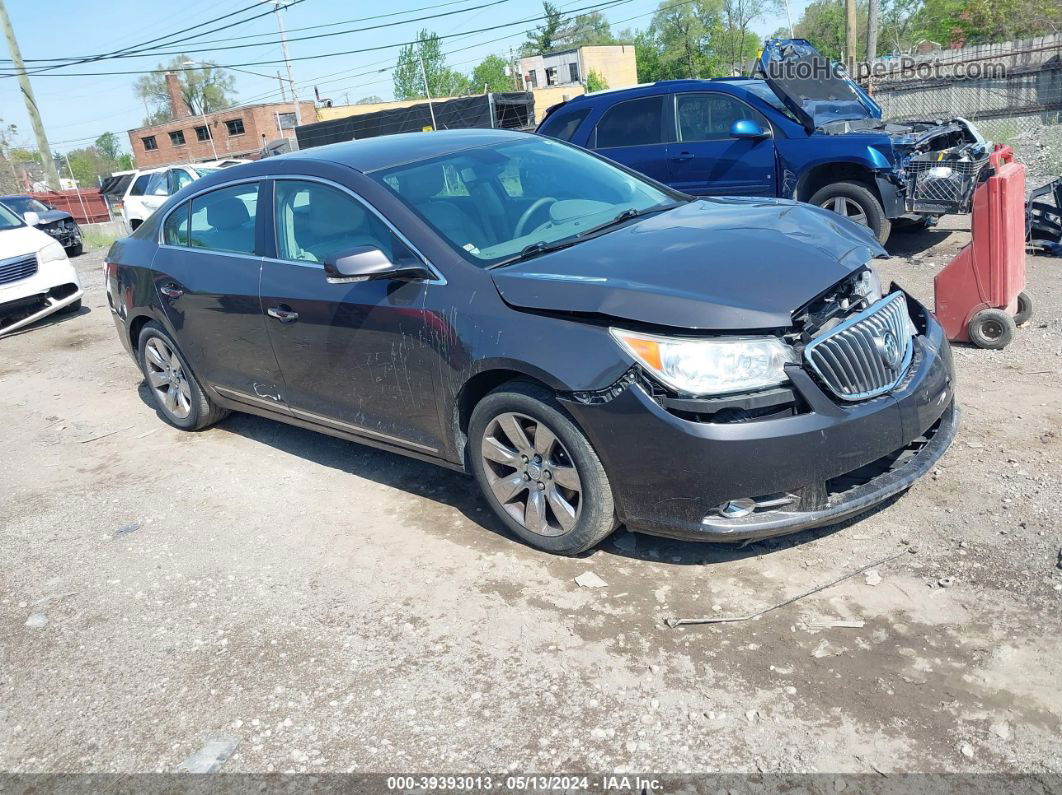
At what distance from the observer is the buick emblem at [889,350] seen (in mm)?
3418

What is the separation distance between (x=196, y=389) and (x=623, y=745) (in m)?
4.09

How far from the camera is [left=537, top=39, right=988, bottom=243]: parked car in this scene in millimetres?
8164

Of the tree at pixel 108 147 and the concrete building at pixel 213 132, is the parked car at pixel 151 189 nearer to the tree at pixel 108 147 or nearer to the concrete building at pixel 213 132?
the concrete building at pixel 213 132

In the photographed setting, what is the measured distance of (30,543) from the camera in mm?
4707

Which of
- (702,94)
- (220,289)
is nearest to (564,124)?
(702,94)

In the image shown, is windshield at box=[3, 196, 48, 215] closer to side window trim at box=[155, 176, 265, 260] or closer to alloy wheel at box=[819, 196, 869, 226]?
side window trim at box=[155, 176, 265, 260]

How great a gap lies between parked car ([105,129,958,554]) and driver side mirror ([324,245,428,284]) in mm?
13

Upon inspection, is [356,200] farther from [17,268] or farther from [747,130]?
[17,268]

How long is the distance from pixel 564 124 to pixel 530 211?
20.0 ft

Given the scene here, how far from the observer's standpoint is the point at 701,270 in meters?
3.40

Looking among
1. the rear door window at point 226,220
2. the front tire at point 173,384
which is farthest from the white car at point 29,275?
the rear door window at point 226,220

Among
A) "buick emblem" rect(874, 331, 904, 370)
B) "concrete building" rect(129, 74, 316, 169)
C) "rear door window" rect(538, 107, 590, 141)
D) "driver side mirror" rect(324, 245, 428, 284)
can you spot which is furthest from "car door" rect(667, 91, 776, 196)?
"concrete building" rect(129, 74, 316, 169)

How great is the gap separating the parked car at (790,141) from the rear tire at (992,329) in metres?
2.59

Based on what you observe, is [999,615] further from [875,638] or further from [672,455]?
[672,455]
